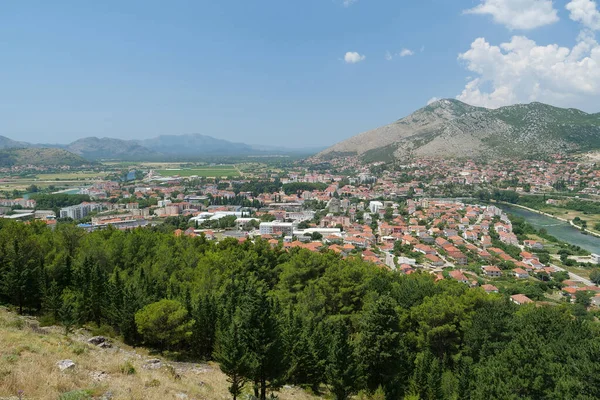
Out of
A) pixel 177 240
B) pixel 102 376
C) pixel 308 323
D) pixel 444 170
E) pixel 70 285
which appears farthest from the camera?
pixel 444 170

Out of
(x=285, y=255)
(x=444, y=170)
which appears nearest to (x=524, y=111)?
(x=444, y=170)

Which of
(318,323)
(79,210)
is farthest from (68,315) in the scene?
(79,210)

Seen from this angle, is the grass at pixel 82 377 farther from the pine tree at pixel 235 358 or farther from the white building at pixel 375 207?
the white building at pixel 375 207

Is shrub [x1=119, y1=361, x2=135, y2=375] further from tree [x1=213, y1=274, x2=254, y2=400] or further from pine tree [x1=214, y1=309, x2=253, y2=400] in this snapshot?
pine tree [x1=214, y1=309, x2=253, y2=400]

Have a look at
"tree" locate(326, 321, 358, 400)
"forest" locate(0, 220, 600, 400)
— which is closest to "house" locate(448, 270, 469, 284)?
"forest" locate(0, 220, 600, 400)

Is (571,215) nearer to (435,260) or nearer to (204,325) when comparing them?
(435,260)

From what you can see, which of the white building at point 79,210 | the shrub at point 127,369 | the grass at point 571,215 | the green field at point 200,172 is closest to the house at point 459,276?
the shrub at point 127,369

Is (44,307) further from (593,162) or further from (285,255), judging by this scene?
(593,162)
